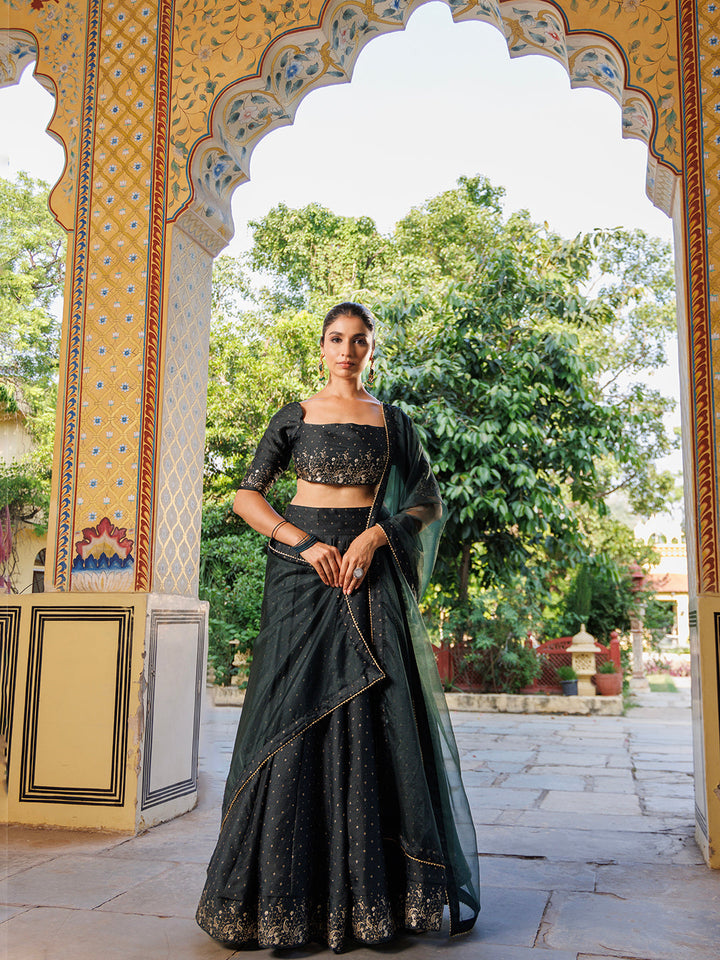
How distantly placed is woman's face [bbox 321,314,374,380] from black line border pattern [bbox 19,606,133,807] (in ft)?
5.22

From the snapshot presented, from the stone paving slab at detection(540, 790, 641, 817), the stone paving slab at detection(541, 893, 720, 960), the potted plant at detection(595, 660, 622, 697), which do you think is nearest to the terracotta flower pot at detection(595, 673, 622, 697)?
the potted plant at detection(595, 660, 622, 697)

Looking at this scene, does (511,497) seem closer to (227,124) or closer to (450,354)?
(450,354)

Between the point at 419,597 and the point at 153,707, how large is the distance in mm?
1543

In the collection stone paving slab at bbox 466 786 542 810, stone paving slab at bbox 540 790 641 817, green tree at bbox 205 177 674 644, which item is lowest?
stone paving slab at bbox 466 786 542 810

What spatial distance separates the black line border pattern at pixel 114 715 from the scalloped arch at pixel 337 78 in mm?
1794

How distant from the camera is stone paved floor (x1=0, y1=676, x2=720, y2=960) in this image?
2084 mm

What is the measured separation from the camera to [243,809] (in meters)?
2.14

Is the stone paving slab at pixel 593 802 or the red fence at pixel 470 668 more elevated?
the red fence at pixel 470 668

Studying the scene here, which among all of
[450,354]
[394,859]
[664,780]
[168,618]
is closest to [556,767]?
[664,780]

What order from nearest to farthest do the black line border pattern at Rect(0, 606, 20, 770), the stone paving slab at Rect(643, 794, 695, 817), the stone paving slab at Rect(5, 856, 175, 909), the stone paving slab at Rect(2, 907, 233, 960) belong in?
the stone paving slab at Rect(2, 907, 233, 960)
the stone paving slab at Rect(5, 856, 175, 909)
the black line border pattern at Rect(0, 606, 20, 770)
the stone paving slab at Rect(643, 794, 695, 817)

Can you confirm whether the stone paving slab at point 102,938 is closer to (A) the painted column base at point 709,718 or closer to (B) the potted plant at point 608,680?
(A) the painted column base at point 709,718

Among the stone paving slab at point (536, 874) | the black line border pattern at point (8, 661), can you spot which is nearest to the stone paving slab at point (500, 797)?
the stone paving slab at point (536, 874)

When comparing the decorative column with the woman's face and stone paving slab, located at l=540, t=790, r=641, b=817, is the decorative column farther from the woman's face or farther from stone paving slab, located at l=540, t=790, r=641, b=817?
stone paving slab, located at l=540, t=790, r=641, b=817

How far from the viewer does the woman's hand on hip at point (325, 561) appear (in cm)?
227
